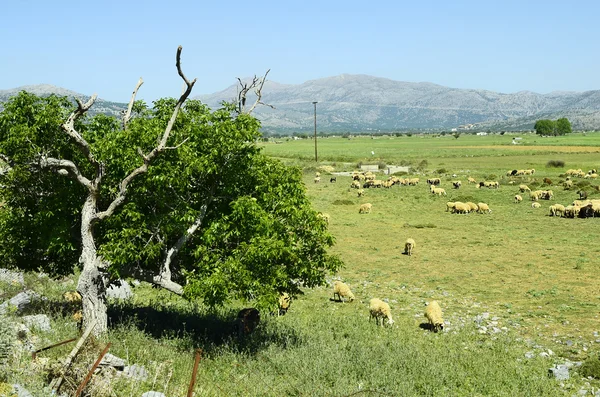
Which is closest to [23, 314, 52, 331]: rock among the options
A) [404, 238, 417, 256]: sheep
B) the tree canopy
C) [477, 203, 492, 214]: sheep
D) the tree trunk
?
the tree trunk

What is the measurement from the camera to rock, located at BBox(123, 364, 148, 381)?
10.7 metres

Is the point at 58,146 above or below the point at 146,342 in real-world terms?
above

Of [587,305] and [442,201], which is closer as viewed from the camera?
[587,305]

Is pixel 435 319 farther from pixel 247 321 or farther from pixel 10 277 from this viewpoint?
pixel 10 277

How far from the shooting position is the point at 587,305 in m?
18.5

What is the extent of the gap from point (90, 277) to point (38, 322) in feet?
6.39

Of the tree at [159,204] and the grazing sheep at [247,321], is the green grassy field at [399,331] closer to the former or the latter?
the grazing sheep at [247,321]

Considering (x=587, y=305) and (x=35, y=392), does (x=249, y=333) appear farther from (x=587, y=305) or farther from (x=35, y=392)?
(x=587, y=305)

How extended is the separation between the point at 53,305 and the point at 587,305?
1732 cm

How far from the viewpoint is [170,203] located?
13648 mm

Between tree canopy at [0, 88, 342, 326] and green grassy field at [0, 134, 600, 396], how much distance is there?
5.22ft

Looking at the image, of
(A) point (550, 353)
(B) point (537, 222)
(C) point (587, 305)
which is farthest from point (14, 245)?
(B) point (537, 222)

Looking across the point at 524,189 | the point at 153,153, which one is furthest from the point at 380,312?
the point at 524,189

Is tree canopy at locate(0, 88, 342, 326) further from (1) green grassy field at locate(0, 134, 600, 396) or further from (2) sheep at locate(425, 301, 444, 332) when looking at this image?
(2) sheep at locate(425, 301, 444, 332)
